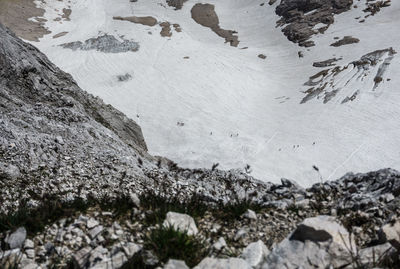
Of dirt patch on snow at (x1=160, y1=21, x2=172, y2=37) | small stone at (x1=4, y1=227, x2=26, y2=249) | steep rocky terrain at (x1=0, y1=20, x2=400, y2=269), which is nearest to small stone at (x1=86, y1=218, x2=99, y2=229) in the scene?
steep rocky terrain at (x1=0, y1=20, x2=400, y2=269)

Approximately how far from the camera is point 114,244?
432 centimetres

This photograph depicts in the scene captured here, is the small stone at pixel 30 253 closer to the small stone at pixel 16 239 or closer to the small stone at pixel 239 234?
the small stone at pixel 16 239

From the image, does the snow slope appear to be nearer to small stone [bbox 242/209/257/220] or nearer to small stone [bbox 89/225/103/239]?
small stone [bbox 242/209/257/220]

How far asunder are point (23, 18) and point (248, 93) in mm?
49496

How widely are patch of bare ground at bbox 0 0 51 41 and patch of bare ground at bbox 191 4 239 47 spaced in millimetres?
32408

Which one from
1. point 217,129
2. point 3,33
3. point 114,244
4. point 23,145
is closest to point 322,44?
point 217,129

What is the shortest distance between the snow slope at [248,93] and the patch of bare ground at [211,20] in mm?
1797

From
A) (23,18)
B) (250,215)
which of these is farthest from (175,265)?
(23,18)

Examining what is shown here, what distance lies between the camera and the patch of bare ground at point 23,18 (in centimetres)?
5394

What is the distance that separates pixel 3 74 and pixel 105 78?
2678 centimetres

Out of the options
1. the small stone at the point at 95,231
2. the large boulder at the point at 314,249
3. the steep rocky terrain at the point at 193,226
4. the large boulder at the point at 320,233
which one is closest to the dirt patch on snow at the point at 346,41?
the steep rocky terrain at the point at 193,226

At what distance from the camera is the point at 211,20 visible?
222 ft

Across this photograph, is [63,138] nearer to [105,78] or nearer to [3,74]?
[3,74]

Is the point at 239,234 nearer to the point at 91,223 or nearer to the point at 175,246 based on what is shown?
the point at 175,246
